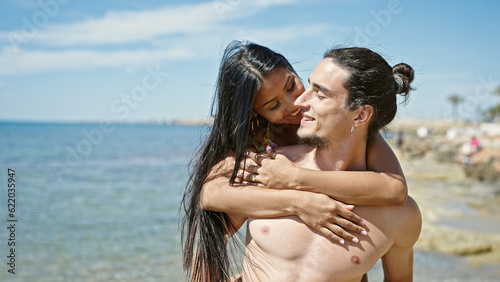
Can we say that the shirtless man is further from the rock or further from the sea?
the rock

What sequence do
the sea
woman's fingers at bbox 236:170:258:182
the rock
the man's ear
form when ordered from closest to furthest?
1. the man's ear
2. woman's fingers at bbox 236:170:258:182
3. the sea
4. the rock

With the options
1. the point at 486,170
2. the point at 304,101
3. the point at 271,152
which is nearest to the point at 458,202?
the point at 486,170

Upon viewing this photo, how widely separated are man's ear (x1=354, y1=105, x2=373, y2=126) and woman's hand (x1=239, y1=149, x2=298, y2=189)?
15.6 inches

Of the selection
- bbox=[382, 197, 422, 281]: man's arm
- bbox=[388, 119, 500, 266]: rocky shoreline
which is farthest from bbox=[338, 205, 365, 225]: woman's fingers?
bbox=[388, 119, 500, 266]: rocky shoreline

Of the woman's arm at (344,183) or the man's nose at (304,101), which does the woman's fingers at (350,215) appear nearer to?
the woman's arm at (344,183)

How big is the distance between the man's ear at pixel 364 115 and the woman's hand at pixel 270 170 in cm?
40

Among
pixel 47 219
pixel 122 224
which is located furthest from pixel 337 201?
pixel 47 219

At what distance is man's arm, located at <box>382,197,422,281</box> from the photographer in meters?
2.56

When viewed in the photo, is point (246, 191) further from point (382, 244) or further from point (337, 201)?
point (382, 244)

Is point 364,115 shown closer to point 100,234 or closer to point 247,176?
point 247,176

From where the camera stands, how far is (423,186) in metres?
19.2

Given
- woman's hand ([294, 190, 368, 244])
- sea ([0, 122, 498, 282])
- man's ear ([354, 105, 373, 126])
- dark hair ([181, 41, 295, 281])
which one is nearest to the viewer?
woman's hand ([294, 190, 368, 244])

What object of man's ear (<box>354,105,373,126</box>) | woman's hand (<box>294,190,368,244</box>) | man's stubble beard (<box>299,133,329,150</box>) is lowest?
woman's hand (<box>294,190,368,244</box>)

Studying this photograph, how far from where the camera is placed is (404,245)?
262cm
